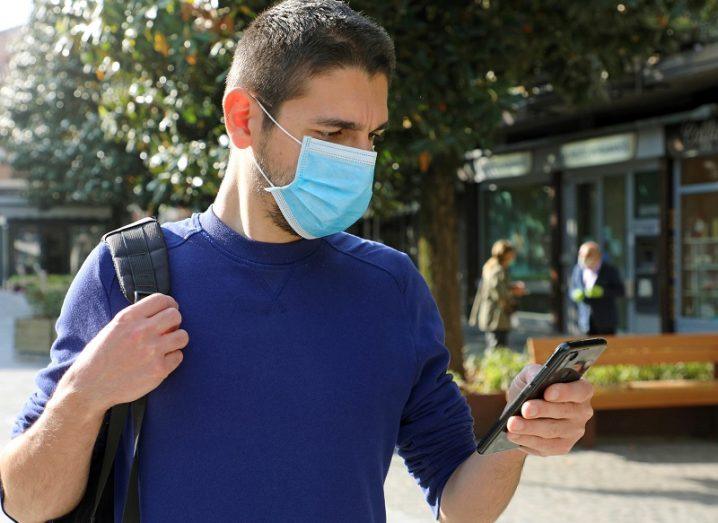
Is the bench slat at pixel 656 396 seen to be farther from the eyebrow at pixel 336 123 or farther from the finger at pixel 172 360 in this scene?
the finger at pixel 172 360

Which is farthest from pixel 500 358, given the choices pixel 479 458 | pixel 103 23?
pixel 479 458

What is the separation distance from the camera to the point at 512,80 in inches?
332

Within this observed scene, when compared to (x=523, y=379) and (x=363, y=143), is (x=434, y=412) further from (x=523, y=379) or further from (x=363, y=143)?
(x=363, y=143)

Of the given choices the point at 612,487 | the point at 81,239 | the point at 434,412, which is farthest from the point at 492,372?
the point at 81,239

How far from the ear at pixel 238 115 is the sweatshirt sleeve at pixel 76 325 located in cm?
37

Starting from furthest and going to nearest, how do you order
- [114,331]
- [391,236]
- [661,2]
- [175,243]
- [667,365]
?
[391,236] → [667,365] → [661,2] → [175,243] → [114,331]

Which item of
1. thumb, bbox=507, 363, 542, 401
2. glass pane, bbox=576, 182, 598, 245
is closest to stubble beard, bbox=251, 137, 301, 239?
thumb, bbox=507, 363, 542, 401

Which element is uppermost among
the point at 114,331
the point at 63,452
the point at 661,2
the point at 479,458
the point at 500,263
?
the point at 661,2

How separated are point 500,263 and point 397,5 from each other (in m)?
5.87

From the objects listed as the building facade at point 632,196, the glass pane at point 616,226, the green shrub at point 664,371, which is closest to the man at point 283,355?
the green shrub at point 664,371

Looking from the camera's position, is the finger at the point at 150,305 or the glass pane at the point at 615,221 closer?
the finger at the point at 150,305

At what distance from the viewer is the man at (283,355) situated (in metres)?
1.67

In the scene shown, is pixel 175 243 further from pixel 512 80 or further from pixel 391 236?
pixel 391 236

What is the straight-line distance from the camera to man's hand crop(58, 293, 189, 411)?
1.60 m
